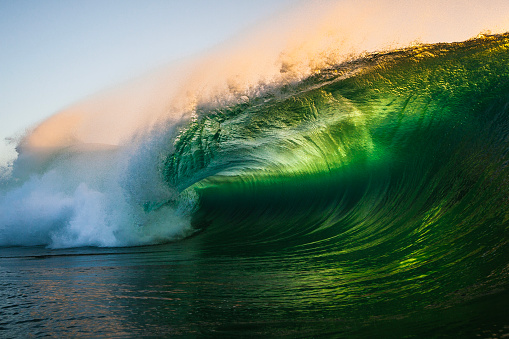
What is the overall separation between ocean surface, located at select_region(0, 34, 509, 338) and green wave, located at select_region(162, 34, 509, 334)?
0.02 meters

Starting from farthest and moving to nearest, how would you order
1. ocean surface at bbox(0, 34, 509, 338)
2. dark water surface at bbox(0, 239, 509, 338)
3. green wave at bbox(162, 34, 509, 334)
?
green wave at bbox(162, 34, 509, 334) < ocean surface at bbox(0, 34, 509, 338) < dark water surface at bbox(0, 239, 509, 338)

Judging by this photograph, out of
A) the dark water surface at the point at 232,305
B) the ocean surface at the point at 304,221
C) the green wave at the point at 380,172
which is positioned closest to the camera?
the dark water surface at the point at 232,305

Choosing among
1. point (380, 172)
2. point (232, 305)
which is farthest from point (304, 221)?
point (232, 305)

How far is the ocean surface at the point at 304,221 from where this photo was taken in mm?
1948

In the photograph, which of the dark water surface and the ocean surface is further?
the ocean surface

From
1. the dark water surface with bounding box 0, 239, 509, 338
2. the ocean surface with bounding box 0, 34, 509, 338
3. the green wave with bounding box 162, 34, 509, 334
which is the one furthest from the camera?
the green wave with bounding box 162, 34, 509, 334

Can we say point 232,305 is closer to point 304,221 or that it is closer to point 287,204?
point 304,221

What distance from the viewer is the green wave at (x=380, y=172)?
2455 mm

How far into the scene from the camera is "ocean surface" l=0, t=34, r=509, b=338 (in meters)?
1.95

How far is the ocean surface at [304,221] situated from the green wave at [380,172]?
0.8 inches

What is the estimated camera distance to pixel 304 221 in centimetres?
623

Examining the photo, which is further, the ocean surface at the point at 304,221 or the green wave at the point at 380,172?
the green wave at the point at 380,172

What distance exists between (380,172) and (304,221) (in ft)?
4.30

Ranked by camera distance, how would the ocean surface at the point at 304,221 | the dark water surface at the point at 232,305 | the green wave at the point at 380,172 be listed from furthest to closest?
the green wave at the point at 380,172 → the ocean surface at the point at 304,221 → the dark water surface at the point at 232,305
